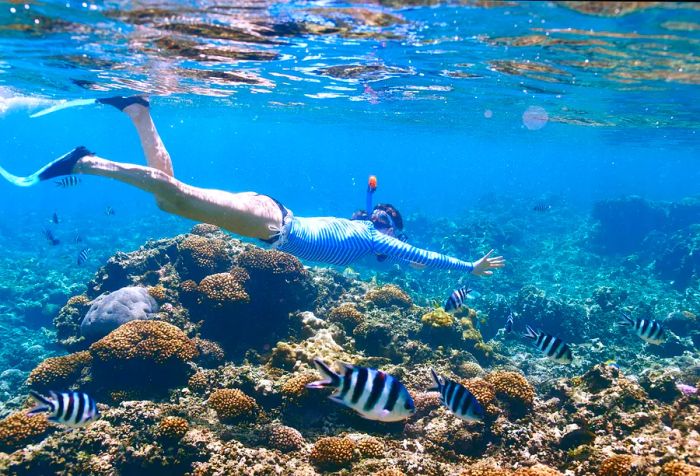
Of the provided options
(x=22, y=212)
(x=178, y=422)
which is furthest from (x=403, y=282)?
(x=22, y=212)

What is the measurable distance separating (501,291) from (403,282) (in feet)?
16.4

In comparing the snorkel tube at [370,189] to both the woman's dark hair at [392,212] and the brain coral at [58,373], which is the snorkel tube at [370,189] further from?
the brain coral at [58,373]

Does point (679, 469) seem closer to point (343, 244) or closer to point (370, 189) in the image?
point (343, 244)

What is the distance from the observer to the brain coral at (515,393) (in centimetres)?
669

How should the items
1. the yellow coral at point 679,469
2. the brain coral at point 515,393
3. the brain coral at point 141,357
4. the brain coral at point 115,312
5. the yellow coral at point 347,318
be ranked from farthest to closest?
the yellow coral at point 347,318 < the brain coral at point 115,312 < the brain coral at point 141,357 < the brain coral at point 515,393 < the yellow coral at point 679,469

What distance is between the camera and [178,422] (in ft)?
18.9

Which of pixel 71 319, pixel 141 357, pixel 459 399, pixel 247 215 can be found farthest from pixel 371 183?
pixel 71 319

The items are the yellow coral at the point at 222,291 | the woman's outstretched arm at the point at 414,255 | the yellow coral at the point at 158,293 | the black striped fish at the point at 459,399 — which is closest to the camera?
the black striped fish at the point at 459,399

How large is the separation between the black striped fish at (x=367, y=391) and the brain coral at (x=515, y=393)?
3.77m

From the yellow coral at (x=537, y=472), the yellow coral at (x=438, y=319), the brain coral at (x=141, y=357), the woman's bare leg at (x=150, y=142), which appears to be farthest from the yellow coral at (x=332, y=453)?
the yellow coral at (x=438, y=319)

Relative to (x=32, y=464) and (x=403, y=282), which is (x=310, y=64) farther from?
(x=32, y=464)

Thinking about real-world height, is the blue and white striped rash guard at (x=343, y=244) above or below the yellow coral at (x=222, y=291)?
above

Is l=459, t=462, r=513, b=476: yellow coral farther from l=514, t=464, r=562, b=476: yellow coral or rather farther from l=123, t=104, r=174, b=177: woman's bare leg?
l=123, t=104, r=174, b=177: woman's bare leg

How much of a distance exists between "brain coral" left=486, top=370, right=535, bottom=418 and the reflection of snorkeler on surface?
6.49 ft
